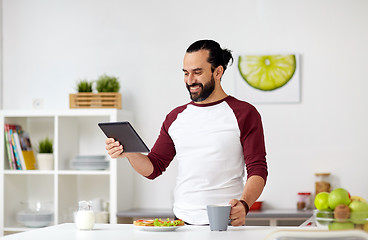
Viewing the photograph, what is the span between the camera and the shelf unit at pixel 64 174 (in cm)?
430

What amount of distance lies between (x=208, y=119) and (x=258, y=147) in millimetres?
276

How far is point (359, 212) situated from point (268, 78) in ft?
9.23

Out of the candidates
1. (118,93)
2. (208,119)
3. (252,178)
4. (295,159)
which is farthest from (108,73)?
(252,178)

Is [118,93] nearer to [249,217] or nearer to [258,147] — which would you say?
[249,217]

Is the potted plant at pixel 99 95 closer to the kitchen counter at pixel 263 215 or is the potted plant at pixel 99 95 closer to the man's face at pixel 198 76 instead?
the kitchen counter at pixel 263 215

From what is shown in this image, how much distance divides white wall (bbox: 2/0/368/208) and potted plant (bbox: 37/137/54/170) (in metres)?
0.40

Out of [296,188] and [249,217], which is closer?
[249,217]

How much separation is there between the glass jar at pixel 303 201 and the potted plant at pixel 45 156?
72.9 inches

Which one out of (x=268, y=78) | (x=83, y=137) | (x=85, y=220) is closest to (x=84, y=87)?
(x=83, y=137)

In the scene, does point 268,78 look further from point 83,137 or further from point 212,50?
point 212,50

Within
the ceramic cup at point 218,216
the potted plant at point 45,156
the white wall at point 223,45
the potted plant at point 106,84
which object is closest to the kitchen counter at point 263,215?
the white wall at point 223,45

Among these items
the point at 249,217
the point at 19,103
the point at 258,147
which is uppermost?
the point at 19,103

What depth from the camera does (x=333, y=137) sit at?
4.36 meters

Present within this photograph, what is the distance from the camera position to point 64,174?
14.4 feet
